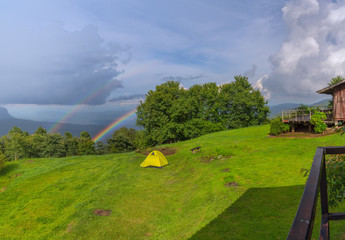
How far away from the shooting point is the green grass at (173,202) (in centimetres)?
898

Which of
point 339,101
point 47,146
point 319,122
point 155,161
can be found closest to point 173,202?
point 155,161

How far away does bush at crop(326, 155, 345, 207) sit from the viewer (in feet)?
11.7

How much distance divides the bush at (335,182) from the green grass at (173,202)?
360cm

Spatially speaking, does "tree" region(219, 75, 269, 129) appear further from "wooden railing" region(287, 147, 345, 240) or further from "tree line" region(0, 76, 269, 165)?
"wooden railing" region(287, 147, 345, 240)

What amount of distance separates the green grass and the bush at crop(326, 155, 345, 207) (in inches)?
142

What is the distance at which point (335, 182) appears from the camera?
3.60 metres

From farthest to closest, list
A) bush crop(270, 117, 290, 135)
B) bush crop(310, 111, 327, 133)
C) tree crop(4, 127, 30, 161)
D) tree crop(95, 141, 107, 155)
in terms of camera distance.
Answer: tree crop(95, 141, 107, 155) < tree crop(4, 127, 30, 161) < bush crop(270, 117, 290, 135) < bush crop(310, 111, 327, 133)

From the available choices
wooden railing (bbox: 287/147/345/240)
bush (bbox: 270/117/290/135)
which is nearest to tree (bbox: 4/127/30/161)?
bush (bbox: 270/117/290/135)

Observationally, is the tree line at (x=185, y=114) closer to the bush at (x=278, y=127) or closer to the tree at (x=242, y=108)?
the tree at (x=242, y=108)

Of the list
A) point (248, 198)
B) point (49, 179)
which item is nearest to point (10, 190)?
point (49, 179)


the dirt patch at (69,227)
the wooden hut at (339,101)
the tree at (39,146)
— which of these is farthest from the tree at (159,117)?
the tree at (39,146)

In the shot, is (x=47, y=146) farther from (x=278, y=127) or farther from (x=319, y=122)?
(x=319, y=122)

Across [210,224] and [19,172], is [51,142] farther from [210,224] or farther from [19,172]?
[210,224]

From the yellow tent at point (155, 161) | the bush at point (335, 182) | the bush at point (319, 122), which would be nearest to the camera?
the bush at point (335, 182)
